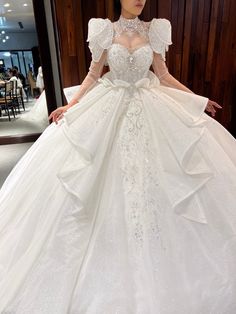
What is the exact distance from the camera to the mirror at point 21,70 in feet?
6.61

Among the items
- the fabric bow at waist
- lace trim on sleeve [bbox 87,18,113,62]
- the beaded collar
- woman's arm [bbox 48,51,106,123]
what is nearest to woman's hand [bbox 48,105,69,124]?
woman's arm [bbox 48,51,106,123]

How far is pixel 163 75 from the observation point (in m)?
1.31

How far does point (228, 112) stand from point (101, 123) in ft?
4.64

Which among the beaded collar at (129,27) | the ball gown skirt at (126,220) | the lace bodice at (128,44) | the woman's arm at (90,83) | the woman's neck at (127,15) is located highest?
the woman's neck at (127,15)

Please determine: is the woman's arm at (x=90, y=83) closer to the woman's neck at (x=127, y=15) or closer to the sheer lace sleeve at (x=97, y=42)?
the sheer lace sleeve at (x=97, y=42)

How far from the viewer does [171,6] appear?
1655 millimetres

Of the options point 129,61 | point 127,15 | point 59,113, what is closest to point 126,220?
point 59,113

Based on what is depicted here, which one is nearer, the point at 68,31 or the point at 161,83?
the point at 161,83

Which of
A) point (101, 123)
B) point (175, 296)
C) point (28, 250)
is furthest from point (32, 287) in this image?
point (101, 123)

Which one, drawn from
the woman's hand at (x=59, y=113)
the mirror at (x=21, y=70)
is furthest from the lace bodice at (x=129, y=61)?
the mirror at (x=21, y=70)

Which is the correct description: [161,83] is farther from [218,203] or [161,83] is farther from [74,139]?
[218,203]

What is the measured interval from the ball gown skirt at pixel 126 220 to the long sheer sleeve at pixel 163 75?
7.1 inches

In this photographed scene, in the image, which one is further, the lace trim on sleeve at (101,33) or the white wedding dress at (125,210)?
the lace trim on sleeve at (101,33)

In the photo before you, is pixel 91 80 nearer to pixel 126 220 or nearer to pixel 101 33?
pixel 101 33
